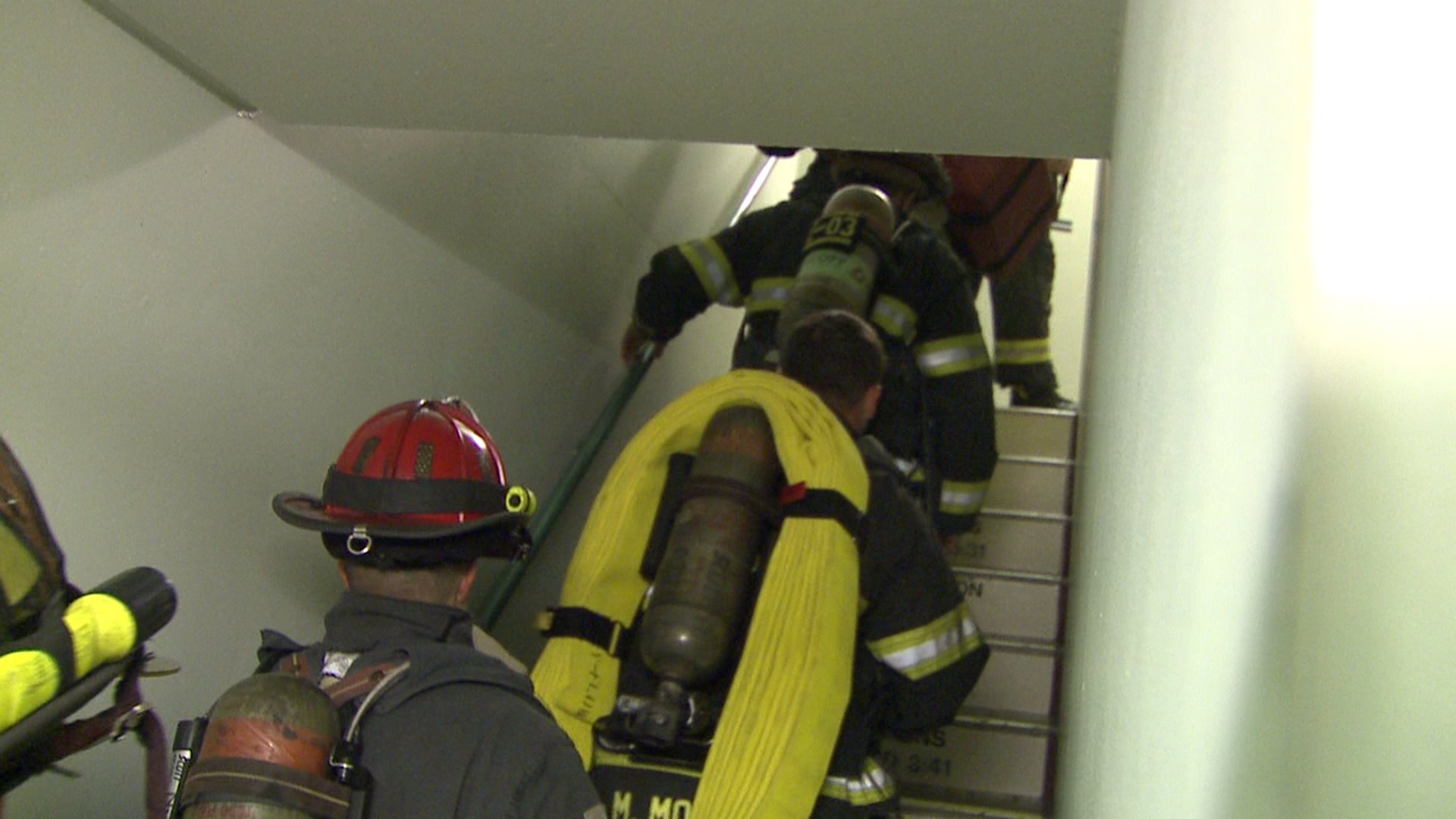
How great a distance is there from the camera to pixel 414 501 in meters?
2.09

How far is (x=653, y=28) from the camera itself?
2.33 m

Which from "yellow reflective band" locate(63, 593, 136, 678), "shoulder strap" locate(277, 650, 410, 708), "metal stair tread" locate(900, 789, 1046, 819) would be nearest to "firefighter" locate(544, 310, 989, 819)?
"metal stair tread" locate(900, 789, 1046, 819)

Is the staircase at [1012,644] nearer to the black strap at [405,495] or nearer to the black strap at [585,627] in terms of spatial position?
the black strap at [585,627]

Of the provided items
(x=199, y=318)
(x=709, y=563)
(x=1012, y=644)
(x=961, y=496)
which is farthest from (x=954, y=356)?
(x=199, y=318)

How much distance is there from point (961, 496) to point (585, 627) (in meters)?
1.52

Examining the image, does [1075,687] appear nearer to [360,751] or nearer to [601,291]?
[360,751]

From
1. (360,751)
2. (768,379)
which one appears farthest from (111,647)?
(768,379)

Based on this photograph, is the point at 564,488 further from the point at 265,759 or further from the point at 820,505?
the point at 265,759

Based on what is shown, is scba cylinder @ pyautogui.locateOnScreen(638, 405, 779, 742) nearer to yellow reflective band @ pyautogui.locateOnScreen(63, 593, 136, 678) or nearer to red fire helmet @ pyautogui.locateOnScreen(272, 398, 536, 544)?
red fire helmet @ pyautogui.locateOnScreen(272, 398, 536, 544)

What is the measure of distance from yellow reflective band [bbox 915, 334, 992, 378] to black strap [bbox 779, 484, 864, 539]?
132cm

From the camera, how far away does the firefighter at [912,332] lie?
13.3ft

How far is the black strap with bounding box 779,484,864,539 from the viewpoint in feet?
9.27

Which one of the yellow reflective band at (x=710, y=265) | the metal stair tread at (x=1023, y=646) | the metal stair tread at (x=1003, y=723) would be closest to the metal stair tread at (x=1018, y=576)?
the metal stair tread at (x=1023, y=646)

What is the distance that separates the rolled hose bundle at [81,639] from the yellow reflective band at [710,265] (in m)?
2.73
